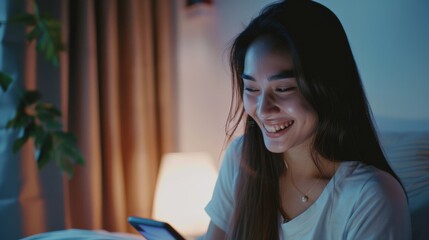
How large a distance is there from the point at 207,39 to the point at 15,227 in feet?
3.71

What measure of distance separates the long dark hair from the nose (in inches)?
2.9

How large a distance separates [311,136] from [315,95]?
151 mm

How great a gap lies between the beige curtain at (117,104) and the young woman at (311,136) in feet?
2.99

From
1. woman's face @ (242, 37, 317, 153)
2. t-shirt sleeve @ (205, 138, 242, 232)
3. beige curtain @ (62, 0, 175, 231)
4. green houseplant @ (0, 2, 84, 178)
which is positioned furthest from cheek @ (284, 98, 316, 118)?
beige curtain @ (62, 0, 175, 231)

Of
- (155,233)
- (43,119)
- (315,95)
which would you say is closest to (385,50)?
(315,95)

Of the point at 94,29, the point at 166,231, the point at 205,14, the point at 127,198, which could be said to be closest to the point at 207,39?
the point at 205,14

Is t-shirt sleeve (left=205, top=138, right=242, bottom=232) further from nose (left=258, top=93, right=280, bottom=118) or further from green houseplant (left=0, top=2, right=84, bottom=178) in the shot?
green houseplant (left=0, top=2, right=84, bottom=178)

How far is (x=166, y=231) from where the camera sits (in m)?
0.74

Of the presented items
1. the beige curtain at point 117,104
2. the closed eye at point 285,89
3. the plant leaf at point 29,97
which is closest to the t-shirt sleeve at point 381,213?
the closed eye at point 285,89

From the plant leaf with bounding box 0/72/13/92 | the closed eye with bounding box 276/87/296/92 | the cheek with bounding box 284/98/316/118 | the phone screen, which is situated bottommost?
the phone screen

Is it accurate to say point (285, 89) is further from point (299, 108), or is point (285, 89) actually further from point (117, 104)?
point (117, 104)

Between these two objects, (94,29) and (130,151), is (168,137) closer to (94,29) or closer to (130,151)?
(130,151)

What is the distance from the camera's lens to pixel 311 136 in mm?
916

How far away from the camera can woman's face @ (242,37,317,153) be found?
0.82 metres
